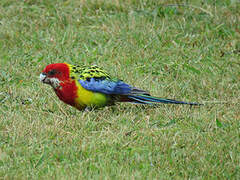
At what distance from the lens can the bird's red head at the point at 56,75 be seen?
199 inches

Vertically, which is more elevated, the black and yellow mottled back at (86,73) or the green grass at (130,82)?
the black and yellow mottled back at (86,73)

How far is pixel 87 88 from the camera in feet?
16.7

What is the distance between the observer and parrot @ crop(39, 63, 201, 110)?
5.06 metres

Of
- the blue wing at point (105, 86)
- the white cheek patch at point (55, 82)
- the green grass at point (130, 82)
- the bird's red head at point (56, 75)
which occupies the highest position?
the bird's red head at point (56, 75)

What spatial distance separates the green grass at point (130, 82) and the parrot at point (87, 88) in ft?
0.45

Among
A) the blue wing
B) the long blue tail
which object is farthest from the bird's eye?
the long blue tail

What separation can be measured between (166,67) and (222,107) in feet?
4.53

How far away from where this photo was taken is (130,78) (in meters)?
6.19

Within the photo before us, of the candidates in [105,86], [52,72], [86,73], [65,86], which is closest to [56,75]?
[52,72]

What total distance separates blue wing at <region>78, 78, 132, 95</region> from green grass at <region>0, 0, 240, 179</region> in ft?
0.82

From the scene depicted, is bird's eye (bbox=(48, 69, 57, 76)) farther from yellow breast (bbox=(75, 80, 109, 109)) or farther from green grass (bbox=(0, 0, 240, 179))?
green grass (bbox=(0, 0, 240, 179))

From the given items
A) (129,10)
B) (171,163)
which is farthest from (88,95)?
(129,10)

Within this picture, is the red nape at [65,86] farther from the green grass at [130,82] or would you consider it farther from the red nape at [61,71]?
the green grass at [130,82]

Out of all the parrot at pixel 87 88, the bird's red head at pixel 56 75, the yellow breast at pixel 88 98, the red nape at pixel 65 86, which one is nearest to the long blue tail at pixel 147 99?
the parrot at pixel 87 88
